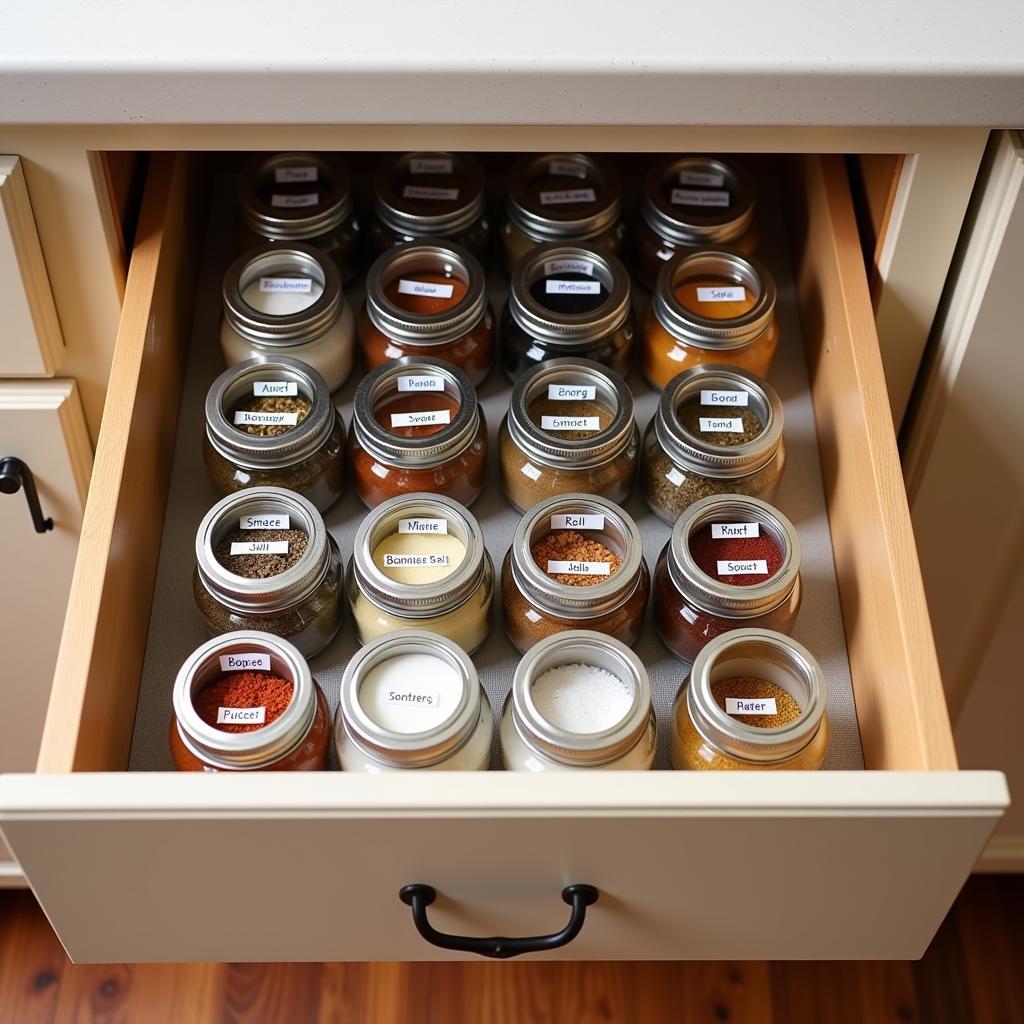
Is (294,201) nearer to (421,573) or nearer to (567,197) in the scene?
(567,197)

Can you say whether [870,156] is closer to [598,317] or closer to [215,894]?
[598,317]

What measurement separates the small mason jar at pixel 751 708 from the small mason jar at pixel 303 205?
530 millimetres

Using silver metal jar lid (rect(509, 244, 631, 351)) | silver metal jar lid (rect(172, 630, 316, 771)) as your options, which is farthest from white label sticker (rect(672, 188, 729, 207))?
silver metal jar lid (rect(172, 630, 316, 771))

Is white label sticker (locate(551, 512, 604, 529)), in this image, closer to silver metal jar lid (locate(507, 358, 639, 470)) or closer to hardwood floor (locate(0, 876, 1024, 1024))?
silver metal jar lid (locate(507, 358, 639, 470))

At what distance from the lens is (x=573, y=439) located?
97cm

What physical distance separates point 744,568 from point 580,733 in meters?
0.20

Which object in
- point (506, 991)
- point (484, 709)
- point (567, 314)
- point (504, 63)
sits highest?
point (504, 63)

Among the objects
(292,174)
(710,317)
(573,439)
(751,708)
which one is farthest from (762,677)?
(292,174)

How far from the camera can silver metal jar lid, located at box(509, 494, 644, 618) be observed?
87 cm

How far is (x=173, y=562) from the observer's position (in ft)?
3.25

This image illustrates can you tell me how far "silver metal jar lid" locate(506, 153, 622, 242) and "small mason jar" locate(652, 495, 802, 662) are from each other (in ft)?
1.07

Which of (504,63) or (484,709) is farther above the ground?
(504,63)

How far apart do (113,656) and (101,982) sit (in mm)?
816

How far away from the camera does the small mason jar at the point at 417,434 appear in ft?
3.11
